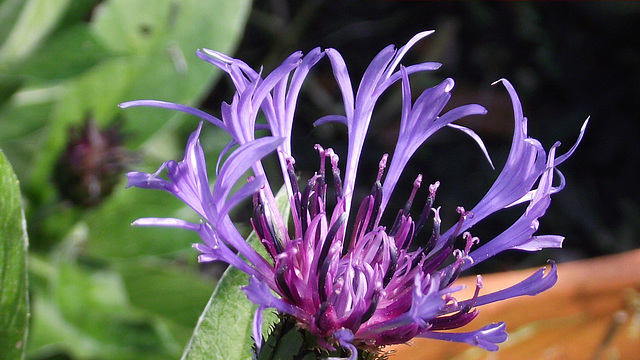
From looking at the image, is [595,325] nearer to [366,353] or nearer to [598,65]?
[366,353]

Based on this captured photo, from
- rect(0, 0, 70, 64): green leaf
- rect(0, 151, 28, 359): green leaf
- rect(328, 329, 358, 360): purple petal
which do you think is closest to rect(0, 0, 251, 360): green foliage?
rect(0, 0, 70, 64): green leaf

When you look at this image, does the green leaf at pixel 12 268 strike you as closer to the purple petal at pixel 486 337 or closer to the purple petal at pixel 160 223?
the purple petal at pixel 160 223

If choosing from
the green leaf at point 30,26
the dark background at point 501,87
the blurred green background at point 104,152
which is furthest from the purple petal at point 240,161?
the dark background at point 501,87

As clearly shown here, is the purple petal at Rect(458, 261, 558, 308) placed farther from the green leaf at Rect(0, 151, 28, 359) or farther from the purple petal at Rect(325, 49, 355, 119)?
the green leaf at Rect(0, 151, 28, 359)

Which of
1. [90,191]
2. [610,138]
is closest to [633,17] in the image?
[610,138]

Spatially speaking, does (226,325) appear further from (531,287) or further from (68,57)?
(68,57)

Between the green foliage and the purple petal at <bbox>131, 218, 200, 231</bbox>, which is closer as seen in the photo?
the purple petal at <bbox>131, 218, 200, 231</bbox>
